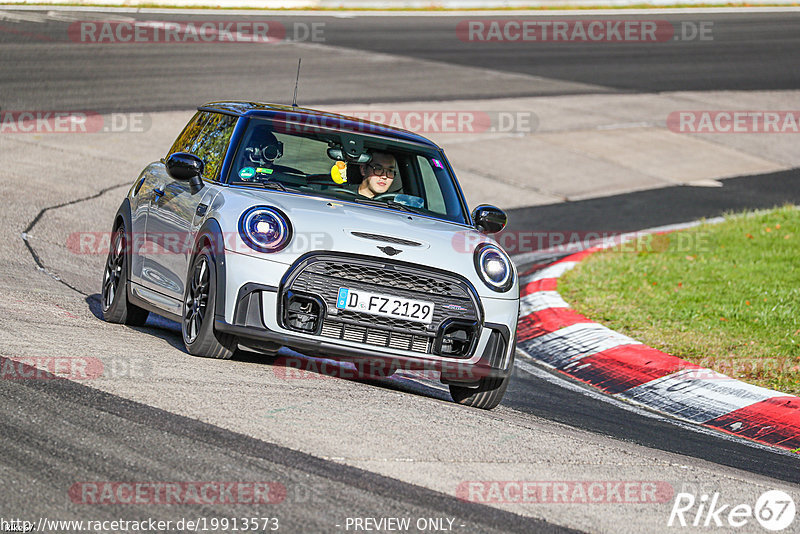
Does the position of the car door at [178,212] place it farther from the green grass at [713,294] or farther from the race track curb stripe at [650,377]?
the green grass at [713,294]

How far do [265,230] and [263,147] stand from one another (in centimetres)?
115

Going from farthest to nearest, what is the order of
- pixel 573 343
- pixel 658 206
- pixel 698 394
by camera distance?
pixel 658 206
pixel 573 343
pixel 698 394

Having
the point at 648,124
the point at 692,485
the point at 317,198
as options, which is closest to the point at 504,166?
the point at 648,124

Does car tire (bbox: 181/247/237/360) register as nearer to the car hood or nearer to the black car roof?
the car hood

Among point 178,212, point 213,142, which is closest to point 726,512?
point 178,212

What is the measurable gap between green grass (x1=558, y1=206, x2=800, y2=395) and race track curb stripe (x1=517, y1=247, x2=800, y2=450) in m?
0.23

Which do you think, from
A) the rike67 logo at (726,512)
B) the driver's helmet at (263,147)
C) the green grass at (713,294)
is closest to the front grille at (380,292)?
the driver's helmet at (263,147)

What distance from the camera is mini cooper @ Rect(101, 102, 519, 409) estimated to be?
239 inches

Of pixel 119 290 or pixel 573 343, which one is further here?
pixel 573 343

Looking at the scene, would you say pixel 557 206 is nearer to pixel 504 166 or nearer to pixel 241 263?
pixel 504 166

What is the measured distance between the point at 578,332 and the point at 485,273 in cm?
318

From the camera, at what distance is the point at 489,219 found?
289 inches

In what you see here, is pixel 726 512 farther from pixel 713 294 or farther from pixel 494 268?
pixel 713 294

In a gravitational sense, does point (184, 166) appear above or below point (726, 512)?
above
